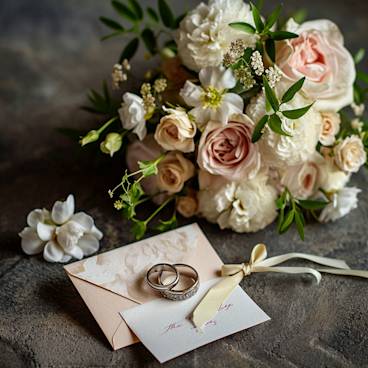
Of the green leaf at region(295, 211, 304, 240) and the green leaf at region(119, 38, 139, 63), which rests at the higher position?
the green leaf at region(119, 38, 139, 63)

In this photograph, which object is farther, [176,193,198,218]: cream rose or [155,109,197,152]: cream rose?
[176,193,198,218]: cream rose

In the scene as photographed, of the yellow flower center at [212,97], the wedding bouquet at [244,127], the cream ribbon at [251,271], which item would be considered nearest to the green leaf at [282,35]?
the wedding bouquet at [244,127]

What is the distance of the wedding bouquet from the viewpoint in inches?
39.7

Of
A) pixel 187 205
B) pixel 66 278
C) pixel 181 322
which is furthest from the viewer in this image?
pixel 187 205

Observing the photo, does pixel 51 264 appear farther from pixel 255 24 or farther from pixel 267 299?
pixel 255 24

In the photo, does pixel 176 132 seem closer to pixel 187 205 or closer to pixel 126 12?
pixel 187 205

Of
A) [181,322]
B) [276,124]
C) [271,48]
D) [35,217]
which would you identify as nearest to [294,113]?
[276,124]

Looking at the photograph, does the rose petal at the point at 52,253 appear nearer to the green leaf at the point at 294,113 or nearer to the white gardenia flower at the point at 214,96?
the white gardenia flower at the point at 214,96

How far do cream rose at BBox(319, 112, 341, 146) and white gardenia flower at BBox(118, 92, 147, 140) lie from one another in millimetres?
292

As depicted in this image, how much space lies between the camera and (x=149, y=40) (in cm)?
124

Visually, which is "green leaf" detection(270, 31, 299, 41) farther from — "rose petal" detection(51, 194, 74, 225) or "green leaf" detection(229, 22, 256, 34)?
"rose petal" detection(51, 194, 74, 225)

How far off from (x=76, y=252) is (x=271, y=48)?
44 cm

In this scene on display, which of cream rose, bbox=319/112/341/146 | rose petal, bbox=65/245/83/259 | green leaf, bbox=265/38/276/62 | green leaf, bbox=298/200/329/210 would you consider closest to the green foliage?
green leaf, bbox=298/200/329/210

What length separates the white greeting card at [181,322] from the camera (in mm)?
898
